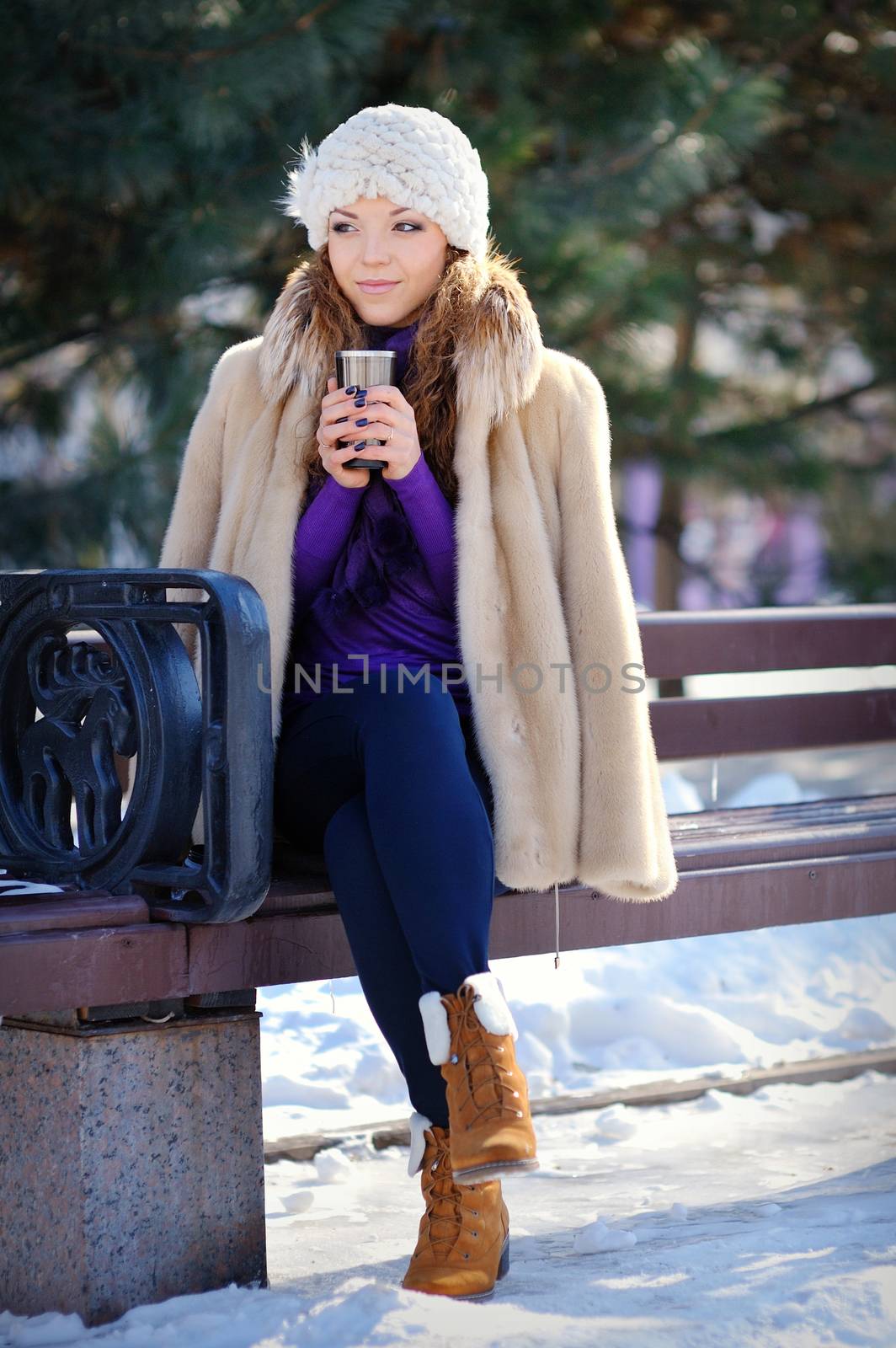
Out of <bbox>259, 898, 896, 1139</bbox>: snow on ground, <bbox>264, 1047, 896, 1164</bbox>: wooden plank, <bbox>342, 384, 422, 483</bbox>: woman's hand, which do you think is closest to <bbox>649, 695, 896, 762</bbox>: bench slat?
<bbox>259, 898, 896, 1139</bbox>: snow on ground

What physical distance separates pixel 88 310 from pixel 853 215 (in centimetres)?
442

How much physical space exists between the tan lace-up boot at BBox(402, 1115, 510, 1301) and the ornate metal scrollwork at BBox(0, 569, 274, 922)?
1.54 feet

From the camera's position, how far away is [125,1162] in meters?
2.43

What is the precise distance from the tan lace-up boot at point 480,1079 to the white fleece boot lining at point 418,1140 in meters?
0.12

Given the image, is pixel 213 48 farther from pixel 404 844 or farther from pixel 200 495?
pixel 404 844

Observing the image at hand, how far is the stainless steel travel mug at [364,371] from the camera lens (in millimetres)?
2559

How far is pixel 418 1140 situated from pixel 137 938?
0.51 metres

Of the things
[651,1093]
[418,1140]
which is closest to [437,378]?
[418,1140]

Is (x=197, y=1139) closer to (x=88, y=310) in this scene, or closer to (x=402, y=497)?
(x=402, y=497)

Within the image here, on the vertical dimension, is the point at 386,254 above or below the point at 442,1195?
above

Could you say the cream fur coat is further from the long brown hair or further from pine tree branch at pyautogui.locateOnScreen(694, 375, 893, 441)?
pine tree branch at pyautogui.locateOnScreen(694, 375, 893, 441)

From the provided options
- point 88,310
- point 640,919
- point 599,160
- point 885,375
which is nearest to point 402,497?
point 640,919

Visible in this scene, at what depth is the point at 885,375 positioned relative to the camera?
8.43 m

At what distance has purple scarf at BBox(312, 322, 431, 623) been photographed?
2.79 meters
